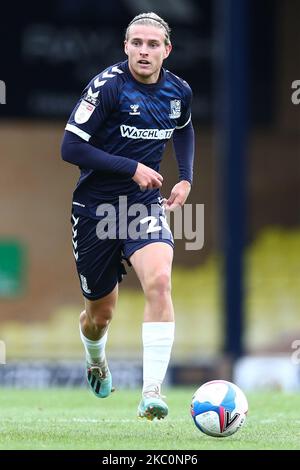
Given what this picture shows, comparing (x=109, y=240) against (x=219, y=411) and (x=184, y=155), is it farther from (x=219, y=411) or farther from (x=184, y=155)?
(x=219, y=411)

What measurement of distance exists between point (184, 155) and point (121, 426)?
1.62 m

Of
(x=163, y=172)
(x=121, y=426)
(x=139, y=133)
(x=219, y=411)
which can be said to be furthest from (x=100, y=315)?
(x=163, y=172)

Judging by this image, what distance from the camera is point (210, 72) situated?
16.3 m

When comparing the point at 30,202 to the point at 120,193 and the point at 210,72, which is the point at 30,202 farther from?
the point at 120,193

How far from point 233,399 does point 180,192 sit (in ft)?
4.20

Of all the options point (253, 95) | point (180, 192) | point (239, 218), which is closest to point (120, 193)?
point (180, 192)

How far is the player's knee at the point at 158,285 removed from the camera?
6.51m

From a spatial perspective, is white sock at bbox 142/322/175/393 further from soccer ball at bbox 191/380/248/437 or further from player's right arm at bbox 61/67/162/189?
player's right arm at bbox 61/67/162/189

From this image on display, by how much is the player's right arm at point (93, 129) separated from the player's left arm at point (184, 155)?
360 mm

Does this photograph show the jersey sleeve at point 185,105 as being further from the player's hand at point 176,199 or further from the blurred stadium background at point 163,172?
the blurred stadium background at point 163,172

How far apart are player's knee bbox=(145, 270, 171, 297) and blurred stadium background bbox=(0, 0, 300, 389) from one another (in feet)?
25.0
